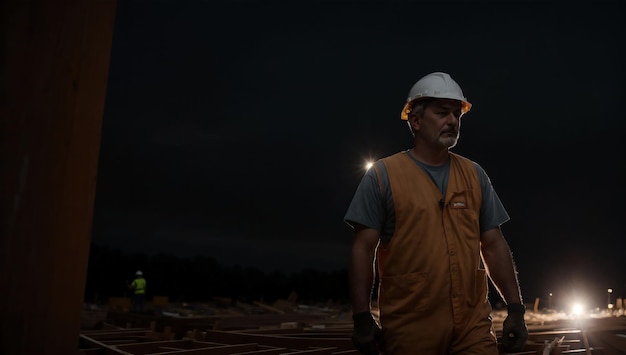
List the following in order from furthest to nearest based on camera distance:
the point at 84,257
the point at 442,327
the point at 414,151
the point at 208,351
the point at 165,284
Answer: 1. the point at 165,284
2. the point at 208,351
3. the point at 414,151
4. the point at 442,327
5. the point at 84,257

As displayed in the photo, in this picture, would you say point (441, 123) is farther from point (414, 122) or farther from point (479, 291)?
point (479, 291)

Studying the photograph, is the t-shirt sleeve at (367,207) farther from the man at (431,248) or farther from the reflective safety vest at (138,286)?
the reflective safety vest at (138,286)

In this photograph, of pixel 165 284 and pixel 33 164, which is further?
pixel 165 284

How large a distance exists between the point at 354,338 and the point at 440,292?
533 millimetres

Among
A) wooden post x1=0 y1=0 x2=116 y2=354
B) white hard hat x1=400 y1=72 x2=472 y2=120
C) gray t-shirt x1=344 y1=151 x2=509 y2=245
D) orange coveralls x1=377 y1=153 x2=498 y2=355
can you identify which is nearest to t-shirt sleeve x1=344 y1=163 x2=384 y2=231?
gray t-shirt x1=344 y1=151 x2=509 y2=245

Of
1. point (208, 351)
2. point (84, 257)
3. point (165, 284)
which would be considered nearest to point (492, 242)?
point (84, 257)

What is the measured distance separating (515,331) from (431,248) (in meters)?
0.73

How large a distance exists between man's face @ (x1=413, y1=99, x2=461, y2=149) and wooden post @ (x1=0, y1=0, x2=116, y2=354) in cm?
210

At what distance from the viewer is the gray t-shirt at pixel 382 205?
3.09 meters

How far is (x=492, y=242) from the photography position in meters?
3.27

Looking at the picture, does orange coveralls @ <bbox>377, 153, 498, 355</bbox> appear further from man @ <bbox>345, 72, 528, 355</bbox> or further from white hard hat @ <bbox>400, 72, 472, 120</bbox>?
white hard hat @ <bbox>400, 72, 472, 120</bbox>

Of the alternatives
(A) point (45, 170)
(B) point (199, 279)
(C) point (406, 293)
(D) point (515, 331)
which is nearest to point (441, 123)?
(C) point (406, 293)

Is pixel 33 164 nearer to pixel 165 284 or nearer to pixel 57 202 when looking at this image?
pixel 57 202

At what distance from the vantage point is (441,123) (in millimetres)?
3215
